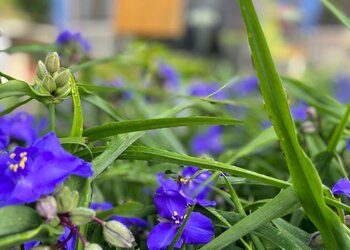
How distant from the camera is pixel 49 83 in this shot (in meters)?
0.41

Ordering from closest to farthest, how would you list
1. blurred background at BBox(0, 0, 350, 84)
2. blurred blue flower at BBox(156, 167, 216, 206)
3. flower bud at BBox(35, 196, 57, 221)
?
flower bud at BBox(35, 196, 57, 221) < blurred blue flower at BBox(156, 167, 216, 206) < blurred background at BBox(0, 0, 350, 84)

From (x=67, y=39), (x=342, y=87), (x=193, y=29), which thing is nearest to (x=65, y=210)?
(x=67, y=39)

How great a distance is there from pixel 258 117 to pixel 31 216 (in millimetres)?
774

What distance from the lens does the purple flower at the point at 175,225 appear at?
1.30 ft

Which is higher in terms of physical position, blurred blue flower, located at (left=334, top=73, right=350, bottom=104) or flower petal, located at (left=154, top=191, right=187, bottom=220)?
flower petal, located at (left=154, top=191, right=187, bottom=220)

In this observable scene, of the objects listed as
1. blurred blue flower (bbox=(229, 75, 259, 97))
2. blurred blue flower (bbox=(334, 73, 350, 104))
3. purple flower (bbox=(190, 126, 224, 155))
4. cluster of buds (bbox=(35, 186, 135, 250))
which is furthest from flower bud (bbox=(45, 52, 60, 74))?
blurred blue flower (bbox=(334, 73, 350, 104))

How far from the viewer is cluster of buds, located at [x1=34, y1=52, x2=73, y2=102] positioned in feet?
1.33

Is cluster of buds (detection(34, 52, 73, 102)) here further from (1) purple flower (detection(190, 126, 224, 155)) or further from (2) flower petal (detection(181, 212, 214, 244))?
(1) purple flower (detection(190, 126, 224, 155))

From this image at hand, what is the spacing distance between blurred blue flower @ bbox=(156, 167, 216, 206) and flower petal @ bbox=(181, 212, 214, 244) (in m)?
0.01

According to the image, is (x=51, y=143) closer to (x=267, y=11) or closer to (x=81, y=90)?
(x=81, y=90)

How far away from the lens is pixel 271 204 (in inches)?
14.8

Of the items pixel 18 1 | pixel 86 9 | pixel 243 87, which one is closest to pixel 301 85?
pixel 243 87

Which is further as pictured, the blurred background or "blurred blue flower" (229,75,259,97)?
the blurred background

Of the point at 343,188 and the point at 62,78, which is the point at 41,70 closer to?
the point at 62,78
